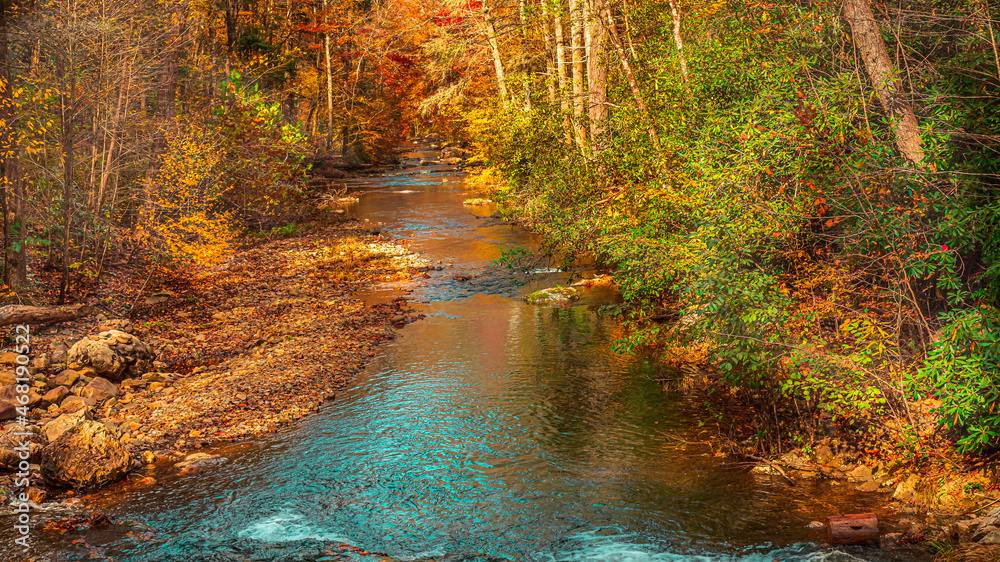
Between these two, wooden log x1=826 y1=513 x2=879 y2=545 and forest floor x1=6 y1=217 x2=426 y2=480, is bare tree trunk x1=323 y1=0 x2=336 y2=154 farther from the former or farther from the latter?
wooden log x1=826 y1=513 x2=879 y2=545

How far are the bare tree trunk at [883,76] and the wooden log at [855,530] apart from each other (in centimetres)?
364

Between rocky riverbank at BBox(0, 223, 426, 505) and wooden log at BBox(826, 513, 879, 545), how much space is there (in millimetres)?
7731

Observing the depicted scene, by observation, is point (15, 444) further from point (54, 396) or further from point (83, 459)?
point (54, 396)

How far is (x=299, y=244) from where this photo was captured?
997 inches

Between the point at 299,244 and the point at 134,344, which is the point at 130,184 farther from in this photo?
the point at 299,244

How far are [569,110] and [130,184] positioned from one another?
36.3 ft

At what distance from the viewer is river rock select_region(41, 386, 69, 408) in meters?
10.9

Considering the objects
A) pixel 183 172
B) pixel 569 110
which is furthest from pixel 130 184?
pixel 569 110

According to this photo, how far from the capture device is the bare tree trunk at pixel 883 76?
7.26 meters

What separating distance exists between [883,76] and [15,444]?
11576 mm

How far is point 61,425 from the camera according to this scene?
30.5ft

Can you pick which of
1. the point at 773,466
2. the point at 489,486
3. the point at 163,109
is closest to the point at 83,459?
the point at 489,486

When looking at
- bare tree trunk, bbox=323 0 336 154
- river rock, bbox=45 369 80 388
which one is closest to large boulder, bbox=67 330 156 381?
river rock, bbox=45 369 80 388

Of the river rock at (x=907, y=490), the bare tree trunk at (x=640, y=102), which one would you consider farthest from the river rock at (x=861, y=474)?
the bare tree trunk at (x=640, y=102)
